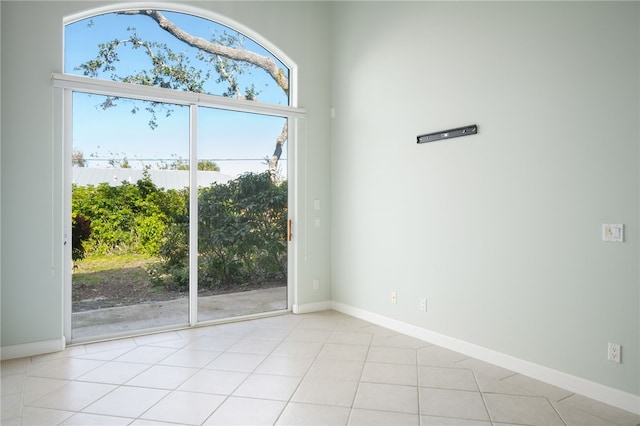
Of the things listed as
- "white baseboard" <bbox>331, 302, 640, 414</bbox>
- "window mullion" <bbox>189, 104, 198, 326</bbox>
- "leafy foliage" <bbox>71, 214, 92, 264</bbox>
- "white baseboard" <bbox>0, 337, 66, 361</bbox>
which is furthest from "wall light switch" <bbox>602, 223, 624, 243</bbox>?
"white baseboard" <bbox>0, 337, 66, 361</bbox>

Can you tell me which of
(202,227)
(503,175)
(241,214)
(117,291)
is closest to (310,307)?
(241,214)

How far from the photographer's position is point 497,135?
3281 mm

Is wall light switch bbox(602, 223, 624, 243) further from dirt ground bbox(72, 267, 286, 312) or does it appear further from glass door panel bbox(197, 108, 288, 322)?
dirt ground bbox(72, 267, 286, 312)

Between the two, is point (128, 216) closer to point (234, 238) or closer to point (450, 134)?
point (234, 238)

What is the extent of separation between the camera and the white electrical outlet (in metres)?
2.58

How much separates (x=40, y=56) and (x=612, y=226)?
4463 millimetres

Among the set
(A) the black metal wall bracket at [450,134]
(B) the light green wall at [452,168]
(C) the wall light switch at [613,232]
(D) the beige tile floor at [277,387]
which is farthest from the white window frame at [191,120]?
(C) the wall light switch at [613,232]

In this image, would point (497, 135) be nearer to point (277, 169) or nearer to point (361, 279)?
point (361, 279)

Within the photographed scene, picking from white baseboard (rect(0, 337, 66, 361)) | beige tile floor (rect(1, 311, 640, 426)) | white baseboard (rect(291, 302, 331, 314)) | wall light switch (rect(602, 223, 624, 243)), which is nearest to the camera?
beige tile floor (rect(1, 311, 640, 426))

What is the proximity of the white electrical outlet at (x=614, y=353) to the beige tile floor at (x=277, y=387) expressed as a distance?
291 millimetres

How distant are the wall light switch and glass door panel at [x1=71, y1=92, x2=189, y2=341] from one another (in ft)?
11.6

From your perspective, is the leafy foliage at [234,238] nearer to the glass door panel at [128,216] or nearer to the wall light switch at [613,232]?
the glass door panel at [128,216]

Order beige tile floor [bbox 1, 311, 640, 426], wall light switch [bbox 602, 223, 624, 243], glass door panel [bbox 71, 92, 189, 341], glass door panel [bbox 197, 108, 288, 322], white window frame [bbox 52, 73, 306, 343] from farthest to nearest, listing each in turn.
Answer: glass door panel [bbox 197, 108, 288, 322], glass door panel [bbox 71, 92, 189, 341], white window frame [bbox 52, 73, 306, 343], wall light switch [bbox 602, 223, 624, 243], beige tile floor [bbox 1, 311, 640, 426]

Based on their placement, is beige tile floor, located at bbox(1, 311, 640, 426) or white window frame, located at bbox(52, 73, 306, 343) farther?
white window frame, located at bbox(52, 73, 306, 343)
